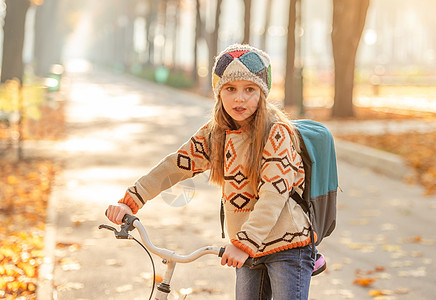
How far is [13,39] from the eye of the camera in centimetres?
1827

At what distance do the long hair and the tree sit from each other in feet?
60.1

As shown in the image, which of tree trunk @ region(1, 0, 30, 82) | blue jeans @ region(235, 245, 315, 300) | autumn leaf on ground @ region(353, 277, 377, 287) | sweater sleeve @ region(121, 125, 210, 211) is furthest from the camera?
tree trunk @ region(1, 0, 30, 82)

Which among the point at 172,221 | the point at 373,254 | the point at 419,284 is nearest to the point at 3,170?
the point at 172,221

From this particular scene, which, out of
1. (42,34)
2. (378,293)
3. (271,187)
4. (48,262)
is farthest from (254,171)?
(42,34)

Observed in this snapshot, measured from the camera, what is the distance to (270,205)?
10.3ft

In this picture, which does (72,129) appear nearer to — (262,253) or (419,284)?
(419,284)

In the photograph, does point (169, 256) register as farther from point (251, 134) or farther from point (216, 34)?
point (216, 34)

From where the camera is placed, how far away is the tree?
2120 cm

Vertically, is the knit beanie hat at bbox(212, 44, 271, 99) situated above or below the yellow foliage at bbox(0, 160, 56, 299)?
above

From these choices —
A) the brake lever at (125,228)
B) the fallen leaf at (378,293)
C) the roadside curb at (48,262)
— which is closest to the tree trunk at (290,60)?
the roadside curb at (48,262)

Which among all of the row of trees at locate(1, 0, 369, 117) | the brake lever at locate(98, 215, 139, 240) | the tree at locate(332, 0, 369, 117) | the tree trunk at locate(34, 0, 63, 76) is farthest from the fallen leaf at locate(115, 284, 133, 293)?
the tree trunk at locate(34, 0, 63, 76)

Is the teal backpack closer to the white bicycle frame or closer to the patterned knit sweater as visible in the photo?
the patterned knit sweater

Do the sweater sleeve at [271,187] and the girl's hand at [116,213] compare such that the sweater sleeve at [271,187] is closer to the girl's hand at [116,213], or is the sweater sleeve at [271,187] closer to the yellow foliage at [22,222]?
the girl's hand at [116,213]

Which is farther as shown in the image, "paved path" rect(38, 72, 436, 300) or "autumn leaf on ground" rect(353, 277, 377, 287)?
"autumn leaf on ground" rect(353, 277, 377, 287)
